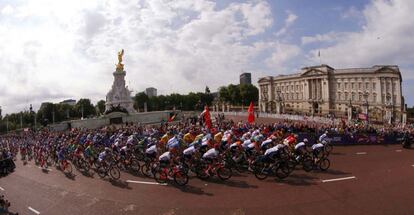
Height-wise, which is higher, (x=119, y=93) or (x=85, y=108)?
(x=119, y=93)

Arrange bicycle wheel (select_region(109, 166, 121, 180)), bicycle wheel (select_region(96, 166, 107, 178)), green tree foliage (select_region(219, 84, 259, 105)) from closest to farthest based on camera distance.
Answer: bicycle wheel (select_region(109, 166, 121, 180)) < bicycle wheel (select_region(96, 166, 107, 178)) < green tree foliage (select_region(219, 84, 259, 105))

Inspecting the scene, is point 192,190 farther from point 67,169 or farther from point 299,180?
point 67,169

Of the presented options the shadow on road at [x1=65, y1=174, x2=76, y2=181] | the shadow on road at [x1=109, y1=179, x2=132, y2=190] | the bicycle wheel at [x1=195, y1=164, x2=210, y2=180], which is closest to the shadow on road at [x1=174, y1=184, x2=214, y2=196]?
the bicycle wheel at [x1=195, y1=164, x2=210, y2=180]

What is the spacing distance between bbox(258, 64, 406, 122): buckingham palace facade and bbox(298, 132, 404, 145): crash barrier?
46.2 metres

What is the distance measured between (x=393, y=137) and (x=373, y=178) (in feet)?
47.0

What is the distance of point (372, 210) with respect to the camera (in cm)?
978

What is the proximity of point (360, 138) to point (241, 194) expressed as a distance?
17471 mm

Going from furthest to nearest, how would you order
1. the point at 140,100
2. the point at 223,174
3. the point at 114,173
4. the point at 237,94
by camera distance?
the point at 140,100, the point at 237,94, the point at 114,173, the point at 223,174

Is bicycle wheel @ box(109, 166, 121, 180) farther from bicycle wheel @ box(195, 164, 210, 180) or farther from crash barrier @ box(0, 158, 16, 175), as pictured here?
crash barrier @ box(0, 158, 16, 175)

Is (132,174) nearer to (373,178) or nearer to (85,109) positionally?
(373,178)

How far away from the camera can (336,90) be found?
9456cm

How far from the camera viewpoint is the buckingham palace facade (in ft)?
271

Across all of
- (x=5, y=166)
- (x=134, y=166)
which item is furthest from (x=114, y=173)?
(x=5, y=166)

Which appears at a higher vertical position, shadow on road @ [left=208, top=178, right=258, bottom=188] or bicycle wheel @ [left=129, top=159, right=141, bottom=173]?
bicycle wheel @ [left=129, top=159, right=141, bottom=173]
